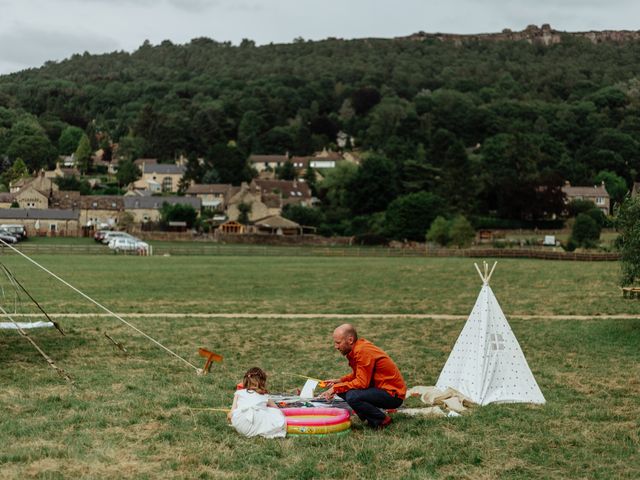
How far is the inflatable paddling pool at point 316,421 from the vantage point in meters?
9.67

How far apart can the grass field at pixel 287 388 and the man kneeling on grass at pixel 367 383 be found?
0.26 m

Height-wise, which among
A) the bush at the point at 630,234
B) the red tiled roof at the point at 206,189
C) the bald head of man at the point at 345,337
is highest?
the red tiled roof at the point at 206,189

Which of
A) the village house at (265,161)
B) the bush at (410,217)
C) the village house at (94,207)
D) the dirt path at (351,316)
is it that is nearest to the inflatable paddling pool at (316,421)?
the dirt path at (351,316)

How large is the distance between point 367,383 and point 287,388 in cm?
305

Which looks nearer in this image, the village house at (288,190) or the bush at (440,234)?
the bush at (440,234)

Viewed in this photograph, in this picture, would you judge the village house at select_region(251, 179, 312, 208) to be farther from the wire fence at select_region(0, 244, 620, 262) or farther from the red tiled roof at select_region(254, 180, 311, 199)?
the wire fence at select_region(0, 244, 620, 262)

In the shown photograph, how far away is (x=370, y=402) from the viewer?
10.2 m

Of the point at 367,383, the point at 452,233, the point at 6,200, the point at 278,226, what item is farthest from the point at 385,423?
the point at 6,200

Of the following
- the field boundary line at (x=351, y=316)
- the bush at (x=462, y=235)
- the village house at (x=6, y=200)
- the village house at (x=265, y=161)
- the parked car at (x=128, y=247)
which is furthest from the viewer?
the village house at (x=265, y=161)

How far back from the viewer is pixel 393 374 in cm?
1038

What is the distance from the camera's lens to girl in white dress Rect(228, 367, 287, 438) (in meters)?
9.61

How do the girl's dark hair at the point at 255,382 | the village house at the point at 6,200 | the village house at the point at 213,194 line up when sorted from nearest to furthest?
1. the girl's dark hair at the point at 255,382
2. the village house at the point at 6,200
3. the village house at the point at 213,194

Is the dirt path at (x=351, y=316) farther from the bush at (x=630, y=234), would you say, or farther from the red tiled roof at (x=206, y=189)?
the red tiled roof at (x=206, y=189)

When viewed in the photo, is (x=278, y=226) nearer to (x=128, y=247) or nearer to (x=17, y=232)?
(x=17, y=232)
